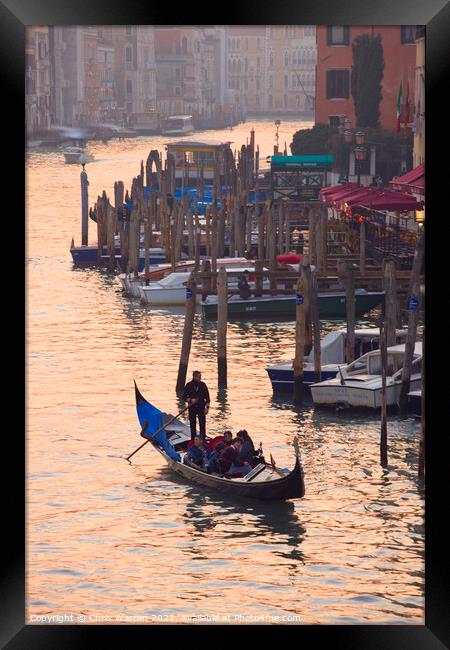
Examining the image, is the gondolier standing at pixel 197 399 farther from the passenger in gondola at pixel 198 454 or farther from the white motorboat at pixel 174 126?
the white motorboat at pixel 174 126

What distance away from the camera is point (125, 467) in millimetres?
22625

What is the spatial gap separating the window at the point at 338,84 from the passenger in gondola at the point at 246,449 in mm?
51721

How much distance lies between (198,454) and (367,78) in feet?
144

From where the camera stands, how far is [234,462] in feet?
66.3

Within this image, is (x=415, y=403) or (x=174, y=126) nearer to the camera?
(x=415, y=403)

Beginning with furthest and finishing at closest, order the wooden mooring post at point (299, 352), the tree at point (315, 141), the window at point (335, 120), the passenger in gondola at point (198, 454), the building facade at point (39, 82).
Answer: the building facade at point (39, 82) → the window at point (335, 120) → the tree at point (315, 141) → the wooden mooring post at point (299, 352) → the passenger in gondola at point (198, 454)

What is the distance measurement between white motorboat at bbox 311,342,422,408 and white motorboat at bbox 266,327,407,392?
26.2 inches

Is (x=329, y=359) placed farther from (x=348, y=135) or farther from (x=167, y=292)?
(x=348, y=135)

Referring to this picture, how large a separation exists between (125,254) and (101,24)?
39228 mm

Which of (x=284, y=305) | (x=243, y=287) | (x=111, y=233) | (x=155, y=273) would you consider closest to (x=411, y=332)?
(x=284, y=305)

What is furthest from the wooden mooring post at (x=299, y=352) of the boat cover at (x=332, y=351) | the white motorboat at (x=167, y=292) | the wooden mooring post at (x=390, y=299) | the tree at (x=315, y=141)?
the tree at (x=315, y=141)

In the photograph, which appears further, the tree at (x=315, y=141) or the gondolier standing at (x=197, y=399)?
the tree at (x=315, y=141)

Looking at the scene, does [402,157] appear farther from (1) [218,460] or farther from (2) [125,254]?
(1) [218,460]
